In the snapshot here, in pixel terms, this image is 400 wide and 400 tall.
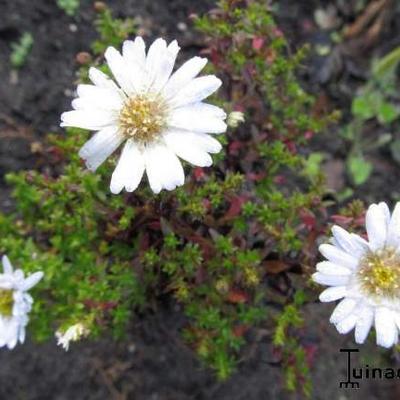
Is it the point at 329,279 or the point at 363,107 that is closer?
the point at 329,279

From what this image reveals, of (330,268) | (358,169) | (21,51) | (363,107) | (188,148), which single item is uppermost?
(363,107)

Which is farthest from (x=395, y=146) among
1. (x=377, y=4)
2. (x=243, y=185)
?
(x=243, y=185)

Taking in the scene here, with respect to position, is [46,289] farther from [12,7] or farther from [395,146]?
[395,146]

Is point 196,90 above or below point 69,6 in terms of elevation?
below

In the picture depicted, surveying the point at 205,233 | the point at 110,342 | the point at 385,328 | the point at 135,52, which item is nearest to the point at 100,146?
the point at 135,52

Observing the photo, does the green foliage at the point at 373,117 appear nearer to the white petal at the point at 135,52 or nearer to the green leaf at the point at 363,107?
the green leaf at the point at 363,107

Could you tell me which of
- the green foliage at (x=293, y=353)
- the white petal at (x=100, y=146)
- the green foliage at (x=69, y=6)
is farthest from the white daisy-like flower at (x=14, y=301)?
the green foliage at (x=69, y=6)

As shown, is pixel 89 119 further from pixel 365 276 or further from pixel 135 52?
pixel 365 276
